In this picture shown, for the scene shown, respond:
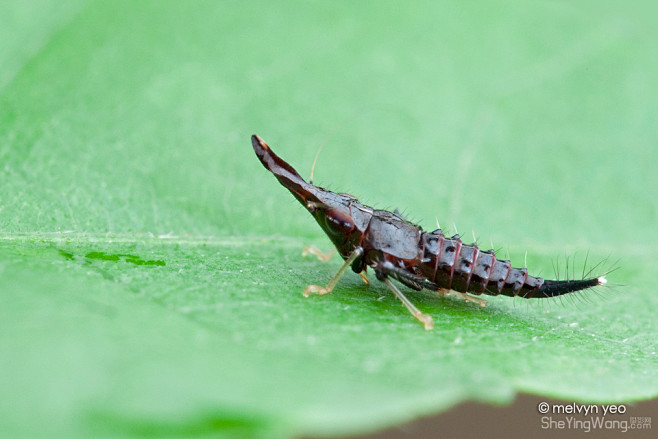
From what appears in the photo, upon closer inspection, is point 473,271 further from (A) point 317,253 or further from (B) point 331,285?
(A) point 317,253

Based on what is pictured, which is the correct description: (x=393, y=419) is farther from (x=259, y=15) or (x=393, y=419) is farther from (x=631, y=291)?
(x=259, y=15)

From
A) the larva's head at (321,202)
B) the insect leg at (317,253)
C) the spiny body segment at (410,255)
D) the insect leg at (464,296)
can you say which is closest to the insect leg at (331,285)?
the spiny body segment at (410,255)

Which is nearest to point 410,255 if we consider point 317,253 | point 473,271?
point 473,271

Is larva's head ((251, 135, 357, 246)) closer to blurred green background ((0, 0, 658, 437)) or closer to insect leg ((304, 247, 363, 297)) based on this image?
insect leg ((304, 247, 363, 297))

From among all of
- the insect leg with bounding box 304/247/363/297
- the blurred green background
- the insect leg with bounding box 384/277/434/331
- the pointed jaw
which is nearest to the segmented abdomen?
the blurred green background

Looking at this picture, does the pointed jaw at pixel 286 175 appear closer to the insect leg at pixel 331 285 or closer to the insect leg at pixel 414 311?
the insect leg at pixel 331 285

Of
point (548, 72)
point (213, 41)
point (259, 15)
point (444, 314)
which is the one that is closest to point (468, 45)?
point (548, 72)

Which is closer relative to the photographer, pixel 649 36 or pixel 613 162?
pixel 613 162
